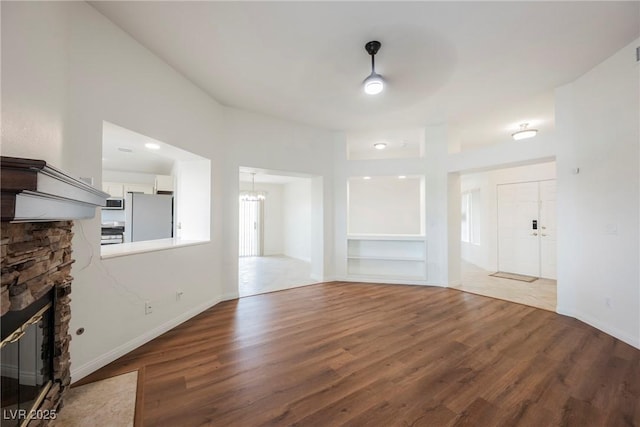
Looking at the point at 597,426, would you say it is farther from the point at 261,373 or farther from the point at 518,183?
the point at 518,183

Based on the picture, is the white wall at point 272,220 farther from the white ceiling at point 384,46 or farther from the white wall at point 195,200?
the white ceiling at point 384,46

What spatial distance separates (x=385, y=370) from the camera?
6.89 ft

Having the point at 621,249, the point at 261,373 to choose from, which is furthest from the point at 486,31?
the point at 261,373

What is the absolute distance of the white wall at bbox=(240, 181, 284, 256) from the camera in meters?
8.79

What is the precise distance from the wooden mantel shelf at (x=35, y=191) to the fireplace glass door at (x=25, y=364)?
22.1 inches

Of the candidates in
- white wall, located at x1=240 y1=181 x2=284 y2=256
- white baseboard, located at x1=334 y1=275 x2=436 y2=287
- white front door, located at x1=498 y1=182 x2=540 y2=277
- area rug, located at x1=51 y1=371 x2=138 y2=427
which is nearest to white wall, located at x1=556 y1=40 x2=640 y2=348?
white baseboard, located at x1=334 y1=275 x2=436 y2=287

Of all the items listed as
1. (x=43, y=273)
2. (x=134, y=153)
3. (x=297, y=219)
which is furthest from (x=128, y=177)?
(x=43, y=273)

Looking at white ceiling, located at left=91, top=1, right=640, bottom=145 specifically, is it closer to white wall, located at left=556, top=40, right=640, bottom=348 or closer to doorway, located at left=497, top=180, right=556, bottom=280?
white wall, located at left=556, top=40, right=640, bottom=348

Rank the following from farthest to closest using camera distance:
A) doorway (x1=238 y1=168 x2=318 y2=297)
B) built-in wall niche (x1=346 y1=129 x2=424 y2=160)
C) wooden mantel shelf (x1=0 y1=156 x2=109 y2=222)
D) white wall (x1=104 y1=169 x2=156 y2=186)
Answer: doorway (x1=238 y1=168 x2=318 y2=297) < white wall (x1=104 y1=169 x2=156 y2=186) < built-in wall niche (x1=346 y1=129 x2=424 y2=160) < wooden mantel shelf (x1=0 y1=156 x2=109 y2=222)

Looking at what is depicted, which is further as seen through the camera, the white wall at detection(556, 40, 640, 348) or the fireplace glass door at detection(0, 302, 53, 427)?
the white wall at detection(556, 40, 640, 348)

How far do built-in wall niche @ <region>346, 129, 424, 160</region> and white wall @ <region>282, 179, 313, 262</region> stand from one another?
6.47 feet

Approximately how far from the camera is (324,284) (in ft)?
15.9

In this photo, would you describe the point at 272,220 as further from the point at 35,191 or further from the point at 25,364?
the point at 35,191

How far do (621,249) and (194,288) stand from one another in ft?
16.2
